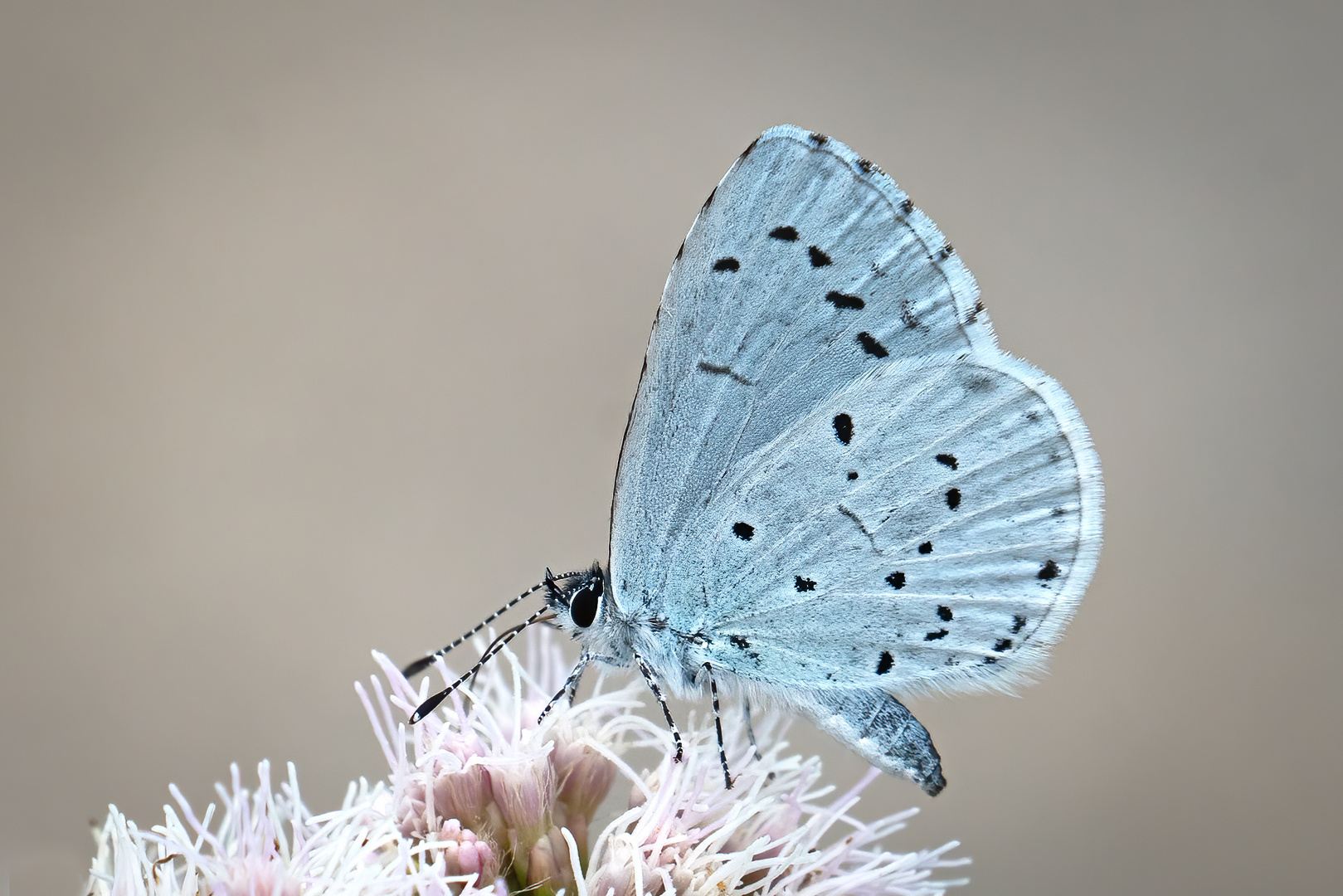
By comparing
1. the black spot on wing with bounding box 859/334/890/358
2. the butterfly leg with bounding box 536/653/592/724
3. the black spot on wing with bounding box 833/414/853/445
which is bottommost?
the butterfly leg with bounding box 536/653/592/724

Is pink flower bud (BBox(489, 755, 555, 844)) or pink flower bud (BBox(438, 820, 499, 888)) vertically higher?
pink flower bud (BBox(489, 755, 555, 844))

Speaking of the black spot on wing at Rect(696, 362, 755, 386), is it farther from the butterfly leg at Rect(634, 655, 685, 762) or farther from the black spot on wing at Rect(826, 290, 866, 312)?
the butterfly leg at Rect(634, 655, 685, 762)

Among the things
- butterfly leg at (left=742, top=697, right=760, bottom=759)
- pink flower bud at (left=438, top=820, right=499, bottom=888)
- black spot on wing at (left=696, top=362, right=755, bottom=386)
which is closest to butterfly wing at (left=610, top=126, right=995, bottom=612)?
black spot on wing at (left=696, top=362, right=755, bottom=386)

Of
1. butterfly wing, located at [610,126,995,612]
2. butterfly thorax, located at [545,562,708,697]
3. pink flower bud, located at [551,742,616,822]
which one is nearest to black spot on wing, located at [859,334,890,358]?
butterfly wing, located at [610,126,995,612]

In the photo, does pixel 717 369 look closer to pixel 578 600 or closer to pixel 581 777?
pixel 578 600

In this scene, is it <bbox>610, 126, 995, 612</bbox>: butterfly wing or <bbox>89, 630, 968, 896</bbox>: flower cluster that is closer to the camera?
<bbox>89, 630, 968, 896</bbox>: flower cluster

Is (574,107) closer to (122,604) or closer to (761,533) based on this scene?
(122,604)

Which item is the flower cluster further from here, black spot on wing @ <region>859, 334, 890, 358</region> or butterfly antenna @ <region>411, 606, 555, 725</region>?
black spot on wing @ <region>859, 334, 890, 358</region>
